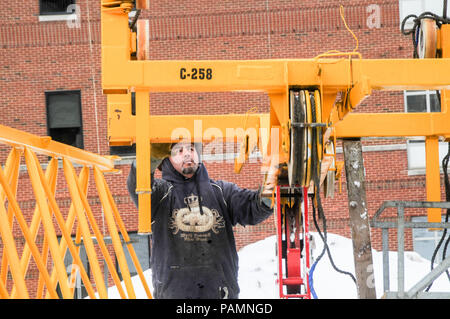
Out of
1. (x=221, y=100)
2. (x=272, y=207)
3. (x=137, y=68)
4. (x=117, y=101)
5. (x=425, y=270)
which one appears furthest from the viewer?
(x=221, y=100)

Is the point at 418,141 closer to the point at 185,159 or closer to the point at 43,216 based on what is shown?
the point at 185,159

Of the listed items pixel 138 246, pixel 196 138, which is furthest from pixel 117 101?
pixel 138 246

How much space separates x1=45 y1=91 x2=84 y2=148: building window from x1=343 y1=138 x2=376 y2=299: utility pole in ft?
32.1

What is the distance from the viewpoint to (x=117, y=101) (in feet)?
18.7

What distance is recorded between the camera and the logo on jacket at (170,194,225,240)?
19.2 ft

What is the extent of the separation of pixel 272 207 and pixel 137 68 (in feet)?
5.61

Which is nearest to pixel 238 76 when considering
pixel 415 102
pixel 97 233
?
pixel 97 233

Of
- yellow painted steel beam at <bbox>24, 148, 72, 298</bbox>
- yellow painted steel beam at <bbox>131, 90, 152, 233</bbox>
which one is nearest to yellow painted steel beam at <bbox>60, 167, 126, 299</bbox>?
yellow painted steel beam at <bbox>24, 148, 72, 298</bbox>

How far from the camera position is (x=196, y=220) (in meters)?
5.87

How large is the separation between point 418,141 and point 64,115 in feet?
31.6

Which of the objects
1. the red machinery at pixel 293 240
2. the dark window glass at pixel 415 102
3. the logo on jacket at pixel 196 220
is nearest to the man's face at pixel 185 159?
the logo on jacket at pixel 196 220

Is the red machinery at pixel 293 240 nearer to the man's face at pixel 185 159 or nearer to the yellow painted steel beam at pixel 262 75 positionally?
the yellow painted steel beam at pixel 262 75
